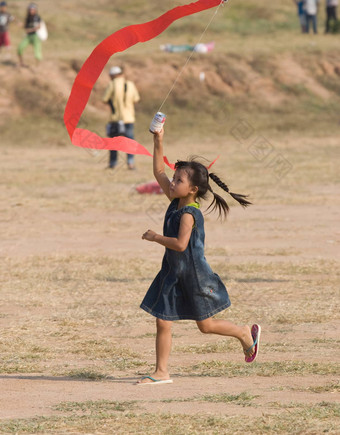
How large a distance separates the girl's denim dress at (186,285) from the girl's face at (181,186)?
0.09m

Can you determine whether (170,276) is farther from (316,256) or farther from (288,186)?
(288,186)

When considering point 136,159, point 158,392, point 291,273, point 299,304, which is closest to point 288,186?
point 136,159

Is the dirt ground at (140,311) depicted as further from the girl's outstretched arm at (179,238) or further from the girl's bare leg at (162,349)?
the girl's outstretched arm at (179,238)

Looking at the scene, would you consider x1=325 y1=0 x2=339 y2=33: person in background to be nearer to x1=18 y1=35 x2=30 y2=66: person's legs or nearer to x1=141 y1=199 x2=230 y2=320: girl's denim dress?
x1=18 y1=35 x2=30 y2=66: person's legs

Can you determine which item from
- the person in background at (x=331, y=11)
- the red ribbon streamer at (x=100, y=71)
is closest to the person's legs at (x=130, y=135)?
the red ribbon streamer at (x=100, y=71)

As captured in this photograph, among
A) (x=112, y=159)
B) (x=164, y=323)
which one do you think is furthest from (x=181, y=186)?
(x=112, y=159)

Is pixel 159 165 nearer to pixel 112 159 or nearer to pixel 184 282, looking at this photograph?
pixel 184 282

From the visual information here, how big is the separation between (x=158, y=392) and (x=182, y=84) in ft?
75.9

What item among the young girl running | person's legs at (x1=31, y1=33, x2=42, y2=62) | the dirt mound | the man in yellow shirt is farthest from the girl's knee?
person's legs at (x1=31, y1=33, x2=42, y2=62)

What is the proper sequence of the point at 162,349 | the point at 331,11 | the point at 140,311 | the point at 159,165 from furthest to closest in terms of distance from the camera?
1. the point at 331,11
2. the point at 140,311
3. the point at 159,165
4. the point at 162,349

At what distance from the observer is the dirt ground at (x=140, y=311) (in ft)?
15.9

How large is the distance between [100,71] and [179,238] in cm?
144

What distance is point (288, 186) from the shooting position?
15.1m

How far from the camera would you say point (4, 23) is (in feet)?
86.4
